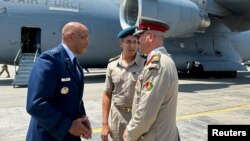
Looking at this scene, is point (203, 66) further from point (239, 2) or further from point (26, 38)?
point (26, 38)

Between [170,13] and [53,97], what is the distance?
11.4 metres

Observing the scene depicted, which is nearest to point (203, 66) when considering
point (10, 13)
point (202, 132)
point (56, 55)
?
point (10, 13)

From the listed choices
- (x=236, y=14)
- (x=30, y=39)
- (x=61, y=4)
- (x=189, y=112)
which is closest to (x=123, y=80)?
(x=189, y=112)

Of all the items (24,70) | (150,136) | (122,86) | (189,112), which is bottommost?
(24,70)

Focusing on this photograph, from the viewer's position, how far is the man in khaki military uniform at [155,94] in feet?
8.55

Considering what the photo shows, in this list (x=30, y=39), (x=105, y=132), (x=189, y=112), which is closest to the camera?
(x=105, y=132)

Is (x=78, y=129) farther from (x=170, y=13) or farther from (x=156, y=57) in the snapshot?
(x=170, y=13)

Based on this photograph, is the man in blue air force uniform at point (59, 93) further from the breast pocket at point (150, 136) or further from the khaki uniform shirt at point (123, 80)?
the khaki uniform shirt at point (123, 80)

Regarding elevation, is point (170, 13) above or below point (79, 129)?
above

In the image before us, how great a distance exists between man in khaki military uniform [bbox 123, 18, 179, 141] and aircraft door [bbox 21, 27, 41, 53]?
11880 mm

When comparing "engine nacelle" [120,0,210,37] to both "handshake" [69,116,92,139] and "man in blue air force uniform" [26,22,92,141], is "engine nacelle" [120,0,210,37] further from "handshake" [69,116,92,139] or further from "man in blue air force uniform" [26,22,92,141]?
"handshake" [69,116,92,139]

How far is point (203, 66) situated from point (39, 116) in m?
15.5

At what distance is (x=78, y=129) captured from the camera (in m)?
2.73

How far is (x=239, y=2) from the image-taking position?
51.4 feet
